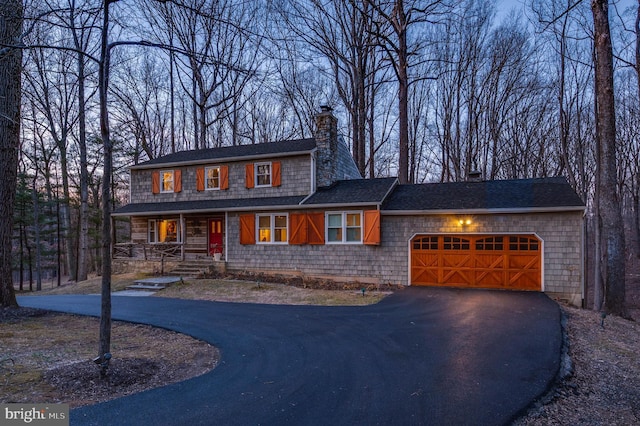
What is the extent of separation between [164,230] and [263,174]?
20.2ft

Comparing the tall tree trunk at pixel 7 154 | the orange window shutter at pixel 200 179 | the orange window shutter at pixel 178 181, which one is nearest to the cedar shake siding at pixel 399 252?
the orange window shutter at pixel 200 179

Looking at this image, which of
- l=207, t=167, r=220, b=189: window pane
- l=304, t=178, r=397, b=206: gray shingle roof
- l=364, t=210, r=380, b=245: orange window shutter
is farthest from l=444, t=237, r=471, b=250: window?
l=207, t=167, r=220, b=189: window pane

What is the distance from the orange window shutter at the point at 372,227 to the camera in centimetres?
1380

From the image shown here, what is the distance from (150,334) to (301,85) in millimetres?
21384

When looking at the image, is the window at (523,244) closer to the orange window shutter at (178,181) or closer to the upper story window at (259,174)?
the upper story window at (259,174)

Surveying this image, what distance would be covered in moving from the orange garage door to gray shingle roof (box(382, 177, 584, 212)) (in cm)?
108

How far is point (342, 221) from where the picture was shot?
1470cm

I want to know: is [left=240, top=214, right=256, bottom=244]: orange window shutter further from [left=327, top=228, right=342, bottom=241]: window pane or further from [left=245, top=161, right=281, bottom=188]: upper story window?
[left=327, top=228, right=342, bottom=241]: window pane

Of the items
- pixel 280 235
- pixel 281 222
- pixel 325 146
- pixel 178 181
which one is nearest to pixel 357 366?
pixel 280 235

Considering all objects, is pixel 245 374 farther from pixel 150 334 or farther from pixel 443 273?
pixel 443 273

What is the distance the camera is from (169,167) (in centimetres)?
1909

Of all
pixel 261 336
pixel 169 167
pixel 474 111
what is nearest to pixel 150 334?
pixel 261 336

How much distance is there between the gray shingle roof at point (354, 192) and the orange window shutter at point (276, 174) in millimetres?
1913

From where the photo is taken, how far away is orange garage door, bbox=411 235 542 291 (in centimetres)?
1230
